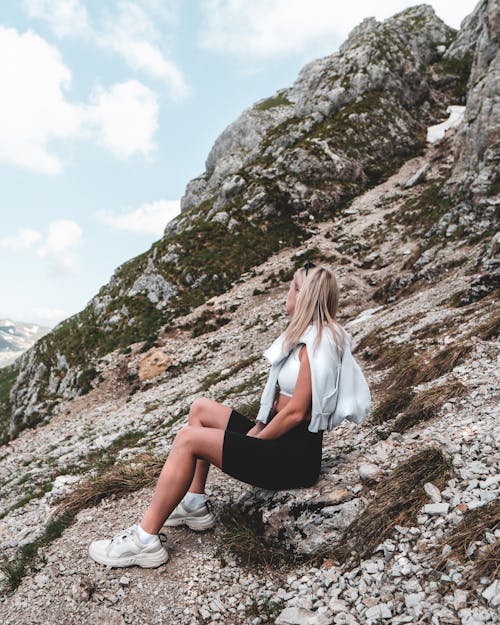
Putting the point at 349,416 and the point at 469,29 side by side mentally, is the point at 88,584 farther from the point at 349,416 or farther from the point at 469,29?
the point at 469,29

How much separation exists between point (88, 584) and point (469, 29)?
8461cm

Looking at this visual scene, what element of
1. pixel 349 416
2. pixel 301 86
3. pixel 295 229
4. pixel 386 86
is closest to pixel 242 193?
pixel 295 229

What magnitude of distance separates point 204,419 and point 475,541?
3.62m

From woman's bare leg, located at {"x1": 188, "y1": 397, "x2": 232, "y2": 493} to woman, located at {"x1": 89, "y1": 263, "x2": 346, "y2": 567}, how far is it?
54 cm

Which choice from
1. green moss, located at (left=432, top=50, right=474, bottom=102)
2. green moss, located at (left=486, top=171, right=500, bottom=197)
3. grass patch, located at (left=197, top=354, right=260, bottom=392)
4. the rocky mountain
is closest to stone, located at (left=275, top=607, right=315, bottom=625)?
the rocky mountain

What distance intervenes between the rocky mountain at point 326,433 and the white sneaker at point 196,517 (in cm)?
18

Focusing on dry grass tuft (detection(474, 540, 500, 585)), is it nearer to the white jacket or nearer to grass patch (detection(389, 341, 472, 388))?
the white jacket

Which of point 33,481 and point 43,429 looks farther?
point 43,429

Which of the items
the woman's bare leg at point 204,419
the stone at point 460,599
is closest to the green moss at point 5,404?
the woman's bare leg at point 204,419

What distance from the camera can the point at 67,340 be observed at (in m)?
32.2

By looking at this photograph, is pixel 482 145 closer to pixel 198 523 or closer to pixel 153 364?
pixel 153 364

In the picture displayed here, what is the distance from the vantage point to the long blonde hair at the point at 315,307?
498 cm

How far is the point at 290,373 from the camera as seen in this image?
4.92 m

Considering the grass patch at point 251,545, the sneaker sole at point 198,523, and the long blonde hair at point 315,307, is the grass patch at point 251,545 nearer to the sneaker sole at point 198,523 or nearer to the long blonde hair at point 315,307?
the sneaker sole at point 198,523
